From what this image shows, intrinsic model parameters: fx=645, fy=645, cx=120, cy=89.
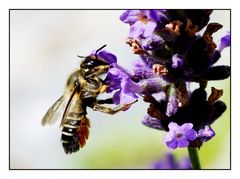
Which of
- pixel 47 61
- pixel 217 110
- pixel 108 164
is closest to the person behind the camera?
pixel 217 110

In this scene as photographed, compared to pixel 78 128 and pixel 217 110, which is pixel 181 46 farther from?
pixel 78 128

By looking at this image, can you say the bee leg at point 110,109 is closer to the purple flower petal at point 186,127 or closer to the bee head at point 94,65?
the bee head at point 94,65

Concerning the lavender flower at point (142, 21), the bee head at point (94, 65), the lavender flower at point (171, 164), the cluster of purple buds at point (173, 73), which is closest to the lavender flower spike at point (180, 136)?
the cluster of purple buds at point (173, 73)

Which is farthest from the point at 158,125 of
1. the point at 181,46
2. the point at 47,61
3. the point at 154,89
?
the point at 47,61

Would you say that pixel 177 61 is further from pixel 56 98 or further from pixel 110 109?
pixel 56 98

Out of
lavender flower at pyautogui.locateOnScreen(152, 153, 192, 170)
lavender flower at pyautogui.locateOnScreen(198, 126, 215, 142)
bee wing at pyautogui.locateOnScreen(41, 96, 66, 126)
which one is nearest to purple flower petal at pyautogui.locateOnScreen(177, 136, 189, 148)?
lavender flower at pyautogui.locateOnScreen(198, 126, 215, 142)

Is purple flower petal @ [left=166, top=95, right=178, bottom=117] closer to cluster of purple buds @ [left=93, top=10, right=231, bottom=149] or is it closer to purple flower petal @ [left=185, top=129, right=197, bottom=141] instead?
cluster of purple buds @ [left=93, top=10, right=231, bottom=149]
